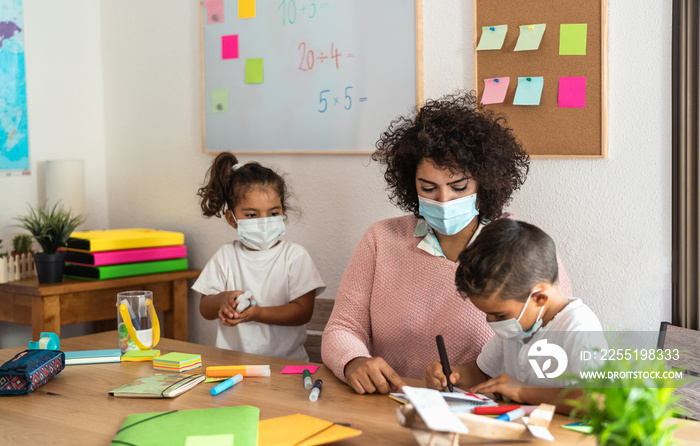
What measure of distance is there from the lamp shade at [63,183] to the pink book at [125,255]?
27cm

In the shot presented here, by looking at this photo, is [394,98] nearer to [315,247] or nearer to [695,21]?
[315,247]

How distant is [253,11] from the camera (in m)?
2.55

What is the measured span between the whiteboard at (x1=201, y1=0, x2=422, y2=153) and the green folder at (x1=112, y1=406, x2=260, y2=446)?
1.31m

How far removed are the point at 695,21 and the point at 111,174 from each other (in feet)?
7.77

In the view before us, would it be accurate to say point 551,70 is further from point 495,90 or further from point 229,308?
point 229,308

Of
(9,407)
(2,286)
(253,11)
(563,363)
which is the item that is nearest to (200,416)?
(9,407)

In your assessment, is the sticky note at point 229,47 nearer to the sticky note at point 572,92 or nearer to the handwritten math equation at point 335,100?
the handwritten math equation at point 335,100

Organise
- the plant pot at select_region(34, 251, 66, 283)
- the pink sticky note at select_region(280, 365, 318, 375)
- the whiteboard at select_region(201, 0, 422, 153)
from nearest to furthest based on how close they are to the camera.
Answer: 1. the pink sticky note at select_region(280, 365, 318, 375)
2. the whiteboard at select_region(201, 0, 422, 153)
3. the plant pot at select_region(34, 251, 66, 283)

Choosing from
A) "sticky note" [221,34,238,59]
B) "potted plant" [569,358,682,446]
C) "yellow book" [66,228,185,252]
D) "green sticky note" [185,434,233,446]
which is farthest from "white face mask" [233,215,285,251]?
"potted plant" [569,358,682,446]

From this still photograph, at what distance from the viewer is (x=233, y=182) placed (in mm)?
2146

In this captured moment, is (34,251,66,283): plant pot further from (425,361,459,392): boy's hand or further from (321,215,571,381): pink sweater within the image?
(425,361,459,392): boy's hand

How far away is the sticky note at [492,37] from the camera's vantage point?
2.03 metres

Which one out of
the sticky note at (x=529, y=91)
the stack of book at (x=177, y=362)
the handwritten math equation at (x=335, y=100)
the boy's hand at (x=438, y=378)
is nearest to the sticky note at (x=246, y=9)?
the handwritten math equation at (x=335, y=100)

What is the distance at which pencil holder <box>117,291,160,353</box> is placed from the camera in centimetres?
168
